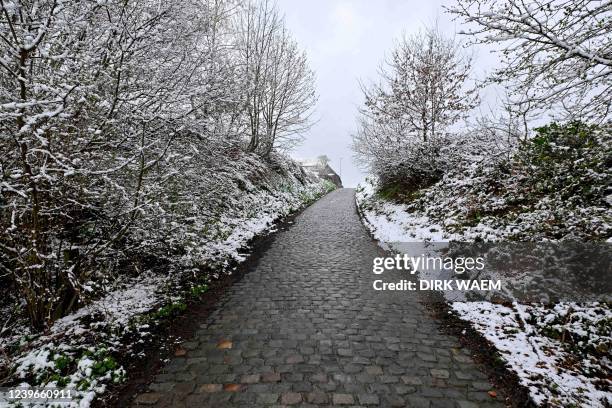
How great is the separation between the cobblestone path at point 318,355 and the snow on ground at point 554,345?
570mm

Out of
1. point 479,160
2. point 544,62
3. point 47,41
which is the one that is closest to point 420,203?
point 479,160

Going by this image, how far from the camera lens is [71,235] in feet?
17.3

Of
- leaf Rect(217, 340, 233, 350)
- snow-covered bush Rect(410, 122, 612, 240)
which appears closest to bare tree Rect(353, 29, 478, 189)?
snow-covered bush Rect(410, 122, 612, 240)

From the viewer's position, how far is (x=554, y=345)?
429 centimetres

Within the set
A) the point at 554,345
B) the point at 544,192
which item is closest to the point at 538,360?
the point at 554,345

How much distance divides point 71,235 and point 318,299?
4468 mm

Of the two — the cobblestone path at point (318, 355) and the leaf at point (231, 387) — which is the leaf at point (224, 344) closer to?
the cobblestone path at point (318, 355)

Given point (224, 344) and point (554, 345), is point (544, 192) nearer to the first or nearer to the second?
point (554, 345)

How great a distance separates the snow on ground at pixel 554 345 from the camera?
349 cm

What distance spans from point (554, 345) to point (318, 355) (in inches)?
126

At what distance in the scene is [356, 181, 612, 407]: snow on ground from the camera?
11.5 ft

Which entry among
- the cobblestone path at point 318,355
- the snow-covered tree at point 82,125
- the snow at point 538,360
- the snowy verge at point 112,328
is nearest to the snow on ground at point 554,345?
the snow at point 538,360

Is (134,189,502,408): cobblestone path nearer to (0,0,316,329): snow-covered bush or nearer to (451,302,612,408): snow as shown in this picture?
(451,302,612,408): snow

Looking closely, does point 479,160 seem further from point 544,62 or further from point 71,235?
point 71,235
